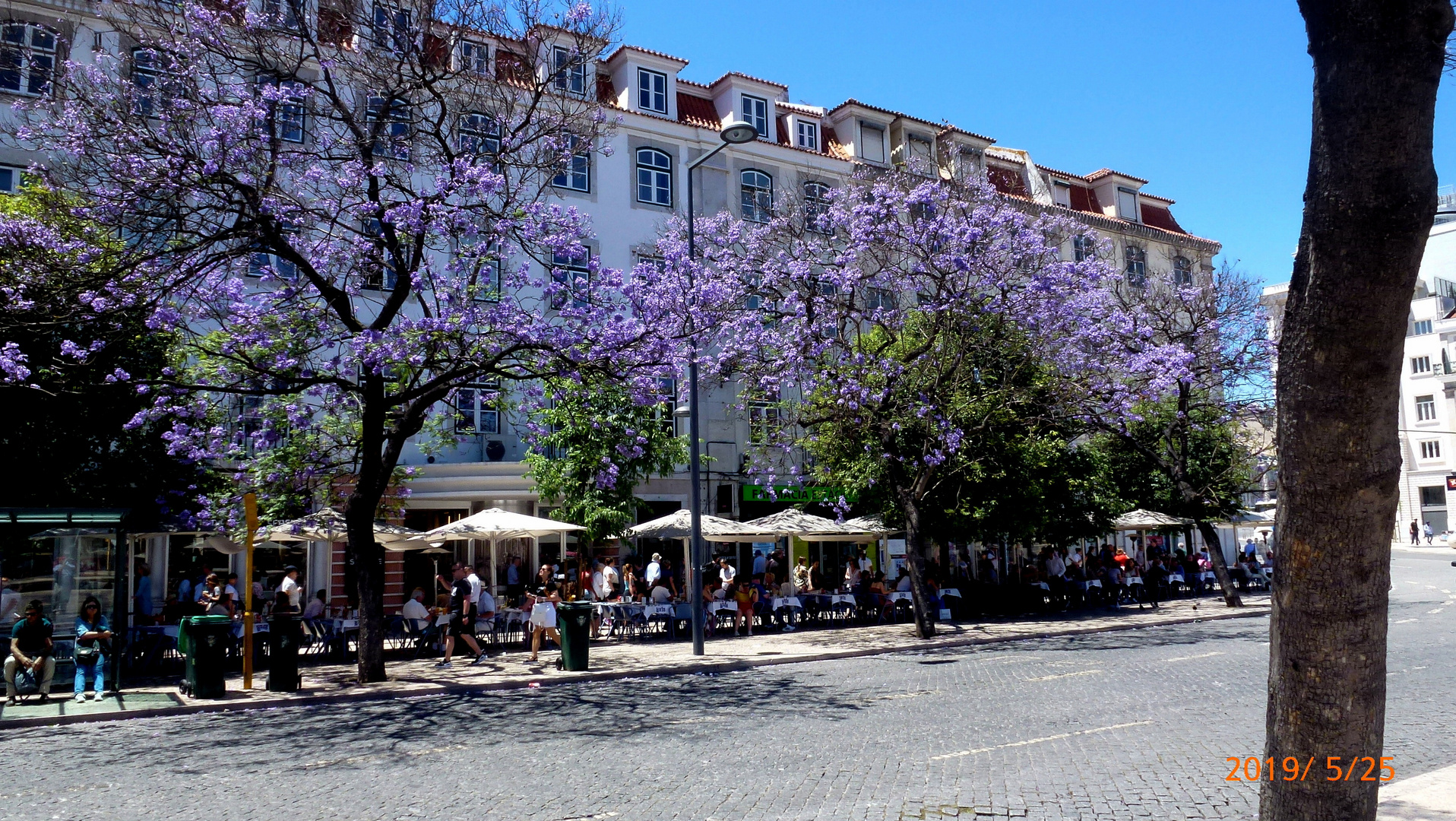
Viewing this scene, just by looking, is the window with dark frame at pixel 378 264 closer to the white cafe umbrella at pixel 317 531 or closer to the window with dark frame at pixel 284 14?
the window with dark frame at pixel 284 14

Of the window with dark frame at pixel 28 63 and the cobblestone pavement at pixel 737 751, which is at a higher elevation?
the window with dark frame at pixel 28 63

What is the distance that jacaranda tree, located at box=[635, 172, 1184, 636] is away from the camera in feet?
64.2

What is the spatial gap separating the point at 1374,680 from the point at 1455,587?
32.4 meters

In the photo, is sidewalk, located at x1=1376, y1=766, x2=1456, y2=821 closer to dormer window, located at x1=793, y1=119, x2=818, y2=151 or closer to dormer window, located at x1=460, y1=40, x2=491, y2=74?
dormer window, located at x1=460, y1=40, x2=491, y2=74

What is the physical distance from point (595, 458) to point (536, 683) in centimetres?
1009

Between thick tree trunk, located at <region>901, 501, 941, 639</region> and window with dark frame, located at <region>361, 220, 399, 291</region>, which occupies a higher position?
window with dark frame, located at <region>361, 220, 399, 291</region>

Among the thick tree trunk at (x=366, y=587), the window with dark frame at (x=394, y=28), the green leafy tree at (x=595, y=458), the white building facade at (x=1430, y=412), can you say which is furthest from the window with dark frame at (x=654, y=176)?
the white building facade at (x=1430, y=412)

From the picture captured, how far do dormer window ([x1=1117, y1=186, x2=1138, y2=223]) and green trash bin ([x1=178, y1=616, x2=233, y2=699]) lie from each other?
A: 37.0 m

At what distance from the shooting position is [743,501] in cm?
2977

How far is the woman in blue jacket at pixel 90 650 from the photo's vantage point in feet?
43.1

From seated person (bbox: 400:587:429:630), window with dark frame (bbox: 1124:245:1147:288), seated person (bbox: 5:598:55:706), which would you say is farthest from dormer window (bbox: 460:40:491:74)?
window with dark frame (bbox: 1124:245:1147:288)

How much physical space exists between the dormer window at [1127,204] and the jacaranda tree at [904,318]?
67.0ft

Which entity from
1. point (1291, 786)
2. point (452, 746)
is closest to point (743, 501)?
point (452, 746)

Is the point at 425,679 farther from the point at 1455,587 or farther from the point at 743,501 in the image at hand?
the point at 1455,587
